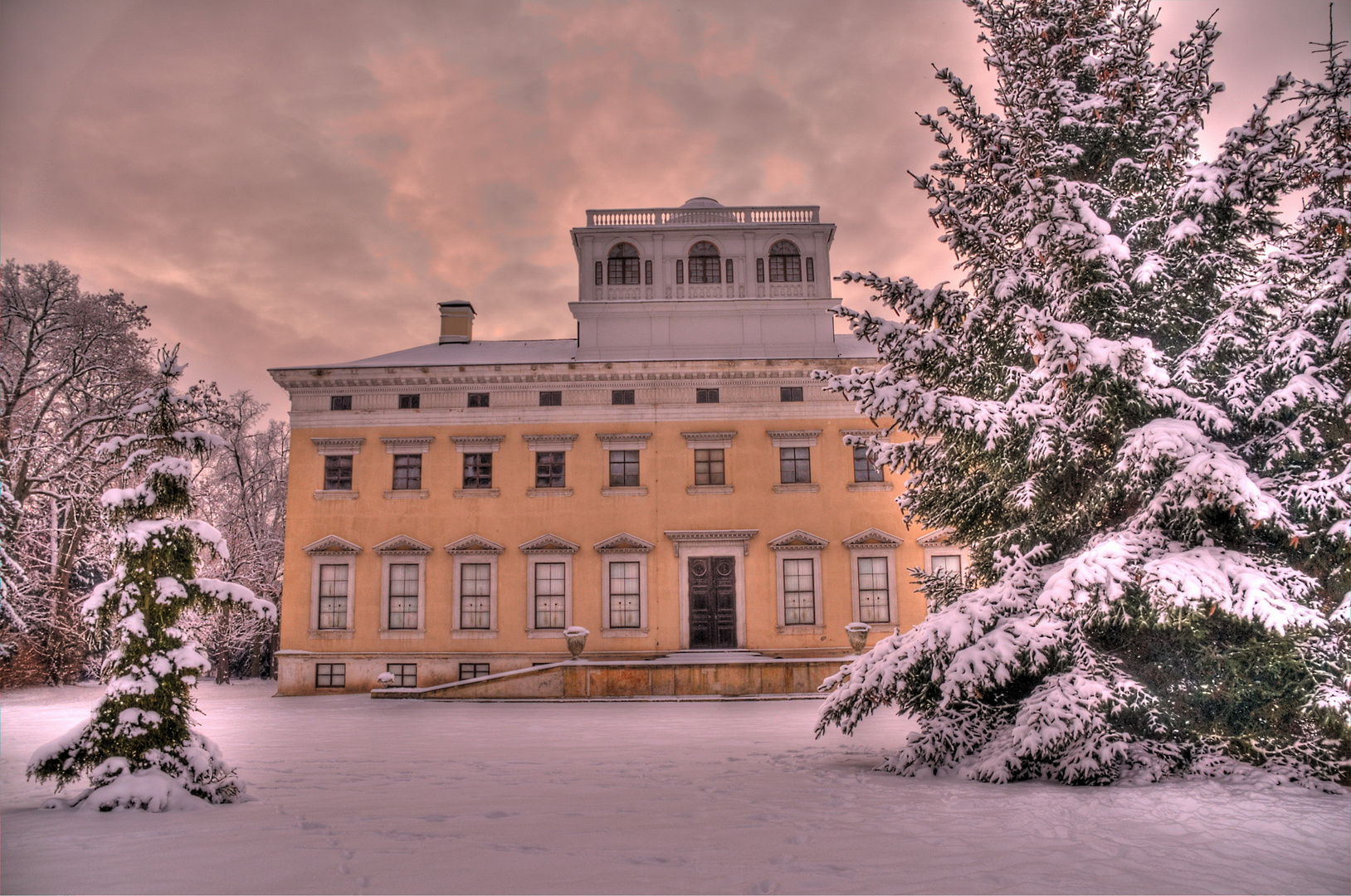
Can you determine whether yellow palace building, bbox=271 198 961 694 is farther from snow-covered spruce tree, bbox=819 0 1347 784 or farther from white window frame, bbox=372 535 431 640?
snow-covered spruce tree, bbox=819 0 1347 784

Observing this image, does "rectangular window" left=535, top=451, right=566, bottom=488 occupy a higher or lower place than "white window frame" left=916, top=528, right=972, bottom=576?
higher

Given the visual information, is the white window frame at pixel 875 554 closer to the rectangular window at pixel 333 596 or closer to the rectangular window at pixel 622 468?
the rectangular window at pixel 622 468

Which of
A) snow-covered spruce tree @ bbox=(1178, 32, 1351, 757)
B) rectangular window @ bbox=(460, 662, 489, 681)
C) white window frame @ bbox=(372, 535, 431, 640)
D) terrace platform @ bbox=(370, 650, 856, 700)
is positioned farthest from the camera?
white window frame @ bbox=(372, 535, 431, 640)

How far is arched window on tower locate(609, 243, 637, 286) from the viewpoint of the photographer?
2797cm

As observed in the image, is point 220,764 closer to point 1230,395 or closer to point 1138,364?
point 1138,364

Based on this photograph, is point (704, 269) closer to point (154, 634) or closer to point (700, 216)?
point (700, 216)

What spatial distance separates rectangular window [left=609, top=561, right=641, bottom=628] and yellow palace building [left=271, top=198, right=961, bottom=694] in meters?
0.05

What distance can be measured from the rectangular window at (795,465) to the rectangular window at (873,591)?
2.84 meters

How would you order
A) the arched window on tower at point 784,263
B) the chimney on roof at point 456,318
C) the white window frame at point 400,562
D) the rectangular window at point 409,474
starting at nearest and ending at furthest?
the white window frame at point 400,562 → the rectangular window at point 409,474 → the arched window on tower at point 784,263 → the chimney on roof at point 456,318

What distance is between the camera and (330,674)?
24.1 meters

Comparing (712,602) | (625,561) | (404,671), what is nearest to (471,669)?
(404,671)

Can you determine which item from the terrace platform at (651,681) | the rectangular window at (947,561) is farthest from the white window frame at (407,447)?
the rectangular window at (947,561)

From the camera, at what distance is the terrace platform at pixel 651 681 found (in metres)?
20.2

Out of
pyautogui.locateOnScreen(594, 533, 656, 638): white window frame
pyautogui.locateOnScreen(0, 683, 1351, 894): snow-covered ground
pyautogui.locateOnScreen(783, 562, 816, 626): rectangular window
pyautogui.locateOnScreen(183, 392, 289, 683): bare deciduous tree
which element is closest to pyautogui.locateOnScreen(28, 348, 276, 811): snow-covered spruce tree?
pyautogui.locateOnScreen(0, 683, 1351, 894): snow-covered ground
